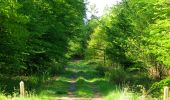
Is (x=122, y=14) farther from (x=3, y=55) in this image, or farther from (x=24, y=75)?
(x=3, y=55)

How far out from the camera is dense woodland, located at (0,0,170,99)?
66.3 feet

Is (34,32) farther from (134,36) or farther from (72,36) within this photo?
(72,36)

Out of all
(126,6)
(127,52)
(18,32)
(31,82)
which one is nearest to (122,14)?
(126,6)

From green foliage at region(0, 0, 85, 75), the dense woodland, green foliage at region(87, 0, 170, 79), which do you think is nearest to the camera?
the dense woodland

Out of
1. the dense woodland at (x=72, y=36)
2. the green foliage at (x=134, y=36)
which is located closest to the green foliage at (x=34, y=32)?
the dense woodland at (x=72, y=36)

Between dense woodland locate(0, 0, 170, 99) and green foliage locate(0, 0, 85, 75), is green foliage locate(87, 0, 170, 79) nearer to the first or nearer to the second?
dense woodland locate(0, 0, 170, 99)

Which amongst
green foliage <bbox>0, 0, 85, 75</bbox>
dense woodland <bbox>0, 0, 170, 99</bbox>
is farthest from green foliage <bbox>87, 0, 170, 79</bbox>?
green foliage <bbox>0, 0, 85, 75</bbox>

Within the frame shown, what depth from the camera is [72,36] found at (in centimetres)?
4553

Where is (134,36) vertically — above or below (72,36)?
below

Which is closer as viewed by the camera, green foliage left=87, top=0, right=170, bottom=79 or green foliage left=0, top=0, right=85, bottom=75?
green foliage left=0, top=0, right=85, bottom=75

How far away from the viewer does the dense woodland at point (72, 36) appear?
66.3 ft

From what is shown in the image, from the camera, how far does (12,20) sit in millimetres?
23609

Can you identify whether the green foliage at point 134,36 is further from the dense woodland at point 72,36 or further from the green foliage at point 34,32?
the green foliage at point 34,32

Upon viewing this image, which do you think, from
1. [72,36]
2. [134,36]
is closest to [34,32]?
[134,36]
